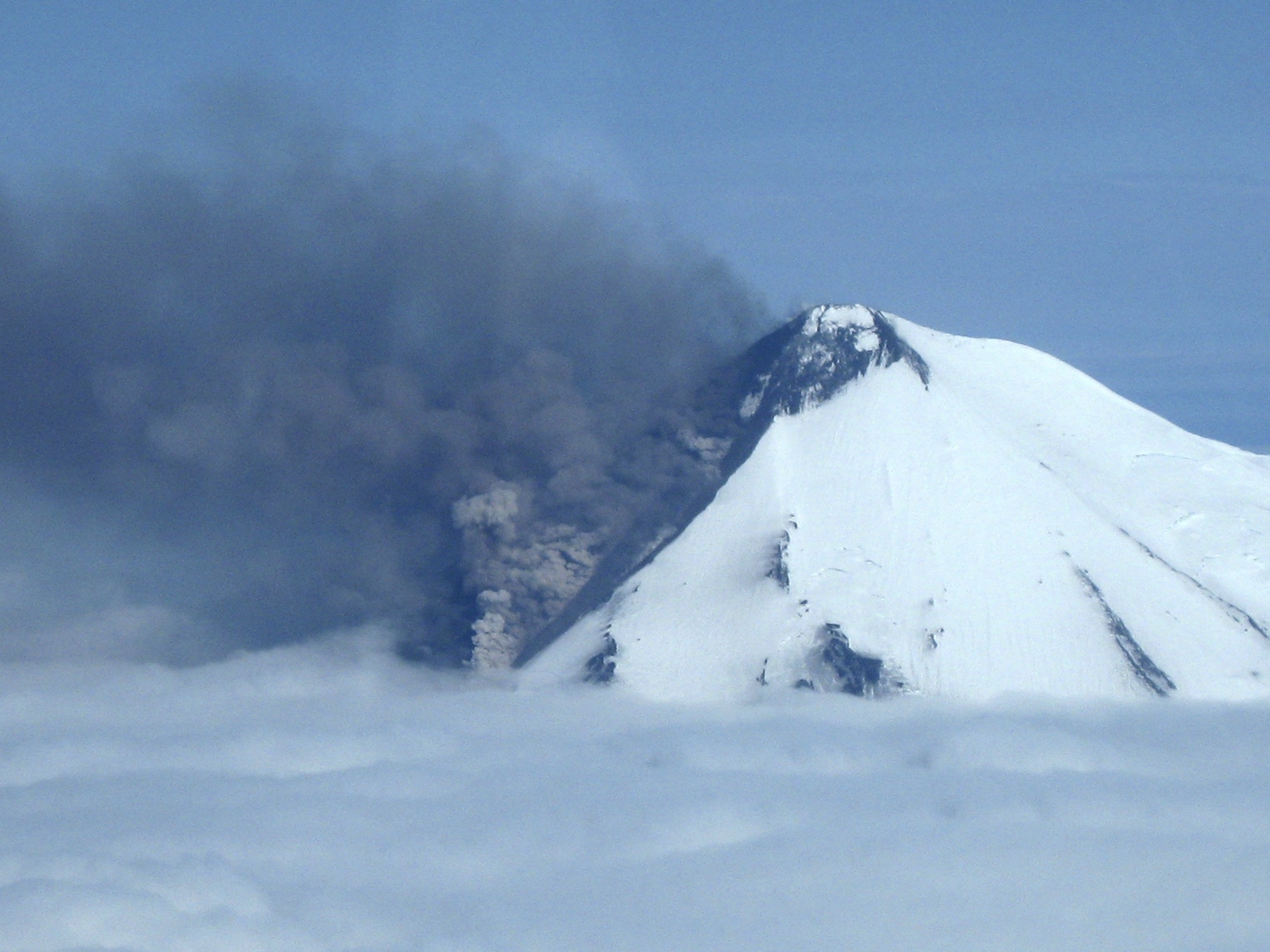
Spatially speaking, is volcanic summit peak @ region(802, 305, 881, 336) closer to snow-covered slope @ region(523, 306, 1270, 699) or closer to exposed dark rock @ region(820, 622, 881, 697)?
snow-covered slope @ region(523, 306, 1270, 699)

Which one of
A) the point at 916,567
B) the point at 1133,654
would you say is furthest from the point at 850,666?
the point at 1133,654

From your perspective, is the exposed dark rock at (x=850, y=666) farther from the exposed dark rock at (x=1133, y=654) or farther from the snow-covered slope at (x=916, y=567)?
the exposed dark rock at (x=1133, y=654)

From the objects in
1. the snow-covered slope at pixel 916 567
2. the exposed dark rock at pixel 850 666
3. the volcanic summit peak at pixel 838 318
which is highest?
the volcanic summit peak at pixel 838 318

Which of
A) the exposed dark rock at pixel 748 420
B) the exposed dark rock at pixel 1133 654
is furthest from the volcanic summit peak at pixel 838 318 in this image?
the exposed dark rock at pixel 1133 654

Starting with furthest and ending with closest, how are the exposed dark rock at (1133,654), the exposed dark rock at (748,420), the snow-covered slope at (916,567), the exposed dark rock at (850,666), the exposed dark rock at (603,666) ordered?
the exposed dark rock at (748,420) → the snow-covered slope at (916,567) → the exposed dark rock at (603,666) → the exposed dark rock at (1133,654) → the exposed dark rock at (850,666)

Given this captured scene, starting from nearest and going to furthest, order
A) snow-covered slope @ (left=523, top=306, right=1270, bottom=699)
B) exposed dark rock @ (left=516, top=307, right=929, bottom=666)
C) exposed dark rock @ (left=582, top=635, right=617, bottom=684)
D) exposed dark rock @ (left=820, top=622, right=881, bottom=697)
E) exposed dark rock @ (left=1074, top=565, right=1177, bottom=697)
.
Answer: exposed dark rock @ (left=820, top=622, right=881, bottom=697) → exposed dark rock @ (left=1074, top=565, right=1177, bottom=697) → exposed dark rock @ (left=582, top=635, right=617, bottom=684) → snow-covered slope @ (left=523, top=306, right=1270, bottom=699) → exposed dark rock @ (left=516, top=307, right=929, bottom=666)

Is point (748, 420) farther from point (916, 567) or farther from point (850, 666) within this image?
point (850, 666)

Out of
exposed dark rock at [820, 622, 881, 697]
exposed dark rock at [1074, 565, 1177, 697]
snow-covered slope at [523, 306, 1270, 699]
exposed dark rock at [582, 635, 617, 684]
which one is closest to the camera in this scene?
exposed dark rock at [820, 622, 881, 697]

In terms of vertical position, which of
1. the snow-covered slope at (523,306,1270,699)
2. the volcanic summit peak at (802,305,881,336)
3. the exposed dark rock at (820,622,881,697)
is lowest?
the exposed dark rock at (820,622,881,697)

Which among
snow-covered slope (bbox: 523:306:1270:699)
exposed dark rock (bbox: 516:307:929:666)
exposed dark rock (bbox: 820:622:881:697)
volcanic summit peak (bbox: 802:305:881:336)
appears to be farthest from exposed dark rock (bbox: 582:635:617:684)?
volcanic summit peak (bbox: 802:305:881:336)
